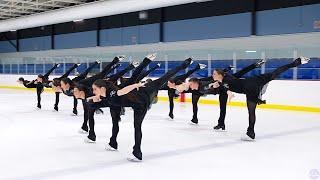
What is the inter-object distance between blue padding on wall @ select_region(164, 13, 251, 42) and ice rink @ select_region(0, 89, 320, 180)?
8.33 meters

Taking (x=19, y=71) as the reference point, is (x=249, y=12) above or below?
above

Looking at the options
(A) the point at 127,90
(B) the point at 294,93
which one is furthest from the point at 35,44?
(A) the point at 127,90

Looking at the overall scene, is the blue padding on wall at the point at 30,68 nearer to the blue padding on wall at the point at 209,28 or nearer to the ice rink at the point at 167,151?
the blue padding on wall at the point at 209,28

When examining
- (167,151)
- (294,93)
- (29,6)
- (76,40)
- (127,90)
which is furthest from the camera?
(76,40)

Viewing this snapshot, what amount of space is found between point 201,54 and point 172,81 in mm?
10516

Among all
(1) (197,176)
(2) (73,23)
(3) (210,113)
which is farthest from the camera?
(2) (73,23)

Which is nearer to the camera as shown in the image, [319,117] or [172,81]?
[172,81]

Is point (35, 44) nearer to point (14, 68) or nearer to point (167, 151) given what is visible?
point (14, 68)

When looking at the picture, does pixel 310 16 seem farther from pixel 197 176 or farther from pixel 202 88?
pixel 197 176

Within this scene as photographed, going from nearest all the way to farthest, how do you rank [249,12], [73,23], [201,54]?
[249,12], [201,54], [73,23]

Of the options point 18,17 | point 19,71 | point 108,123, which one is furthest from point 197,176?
point 19,71

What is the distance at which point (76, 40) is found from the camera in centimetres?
2772

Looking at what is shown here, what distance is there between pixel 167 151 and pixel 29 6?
64.4 ft

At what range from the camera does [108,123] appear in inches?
400
